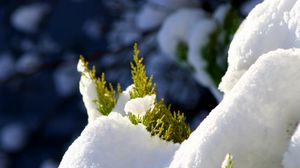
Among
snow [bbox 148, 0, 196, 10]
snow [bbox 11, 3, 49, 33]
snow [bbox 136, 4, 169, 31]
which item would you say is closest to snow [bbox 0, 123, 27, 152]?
snow [bbox 11, 3, 49, 33]

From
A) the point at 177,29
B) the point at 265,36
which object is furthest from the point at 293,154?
the point at 177,29

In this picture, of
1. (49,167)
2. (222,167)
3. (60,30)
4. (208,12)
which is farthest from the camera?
(60,30)

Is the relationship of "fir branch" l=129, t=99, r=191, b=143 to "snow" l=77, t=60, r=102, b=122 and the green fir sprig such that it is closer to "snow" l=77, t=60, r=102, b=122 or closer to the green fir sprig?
the green fir sprig

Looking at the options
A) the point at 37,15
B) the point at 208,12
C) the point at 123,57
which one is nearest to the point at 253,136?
the point at 208,12

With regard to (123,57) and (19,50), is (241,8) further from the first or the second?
(19,50)

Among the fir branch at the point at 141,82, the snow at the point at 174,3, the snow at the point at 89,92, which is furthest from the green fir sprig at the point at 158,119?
the snow at the point at 174,3
